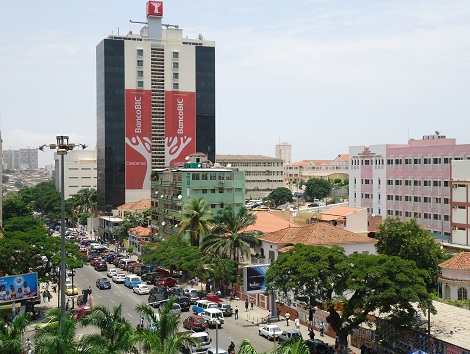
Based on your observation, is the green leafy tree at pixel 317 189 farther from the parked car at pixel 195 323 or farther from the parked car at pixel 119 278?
the parked car at pixel 195 323

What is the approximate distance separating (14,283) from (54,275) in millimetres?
9080

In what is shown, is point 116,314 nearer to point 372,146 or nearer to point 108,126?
point 372,146

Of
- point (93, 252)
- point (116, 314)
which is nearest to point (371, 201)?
point (93, 252)

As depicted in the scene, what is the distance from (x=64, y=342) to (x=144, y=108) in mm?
109869

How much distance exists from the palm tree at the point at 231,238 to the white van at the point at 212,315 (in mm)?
12098

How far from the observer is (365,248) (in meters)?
58.3

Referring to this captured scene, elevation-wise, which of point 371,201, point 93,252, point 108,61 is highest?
point 108,61

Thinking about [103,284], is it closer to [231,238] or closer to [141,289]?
[141,289]

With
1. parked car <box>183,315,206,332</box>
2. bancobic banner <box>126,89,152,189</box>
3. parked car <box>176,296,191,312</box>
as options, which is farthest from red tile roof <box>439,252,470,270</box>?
bancobic banner <box>126,89,152,189</box>

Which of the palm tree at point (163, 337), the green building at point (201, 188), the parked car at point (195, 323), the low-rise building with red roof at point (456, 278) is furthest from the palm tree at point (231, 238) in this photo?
the palm tree at point (163, 337)

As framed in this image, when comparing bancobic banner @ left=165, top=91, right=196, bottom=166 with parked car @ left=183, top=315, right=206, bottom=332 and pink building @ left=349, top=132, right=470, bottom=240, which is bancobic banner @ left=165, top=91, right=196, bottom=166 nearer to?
pink building @ left=349, top=132, right=470, bottom=240

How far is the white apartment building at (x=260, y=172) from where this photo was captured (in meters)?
189

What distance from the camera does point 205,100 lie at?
13725 centimetres

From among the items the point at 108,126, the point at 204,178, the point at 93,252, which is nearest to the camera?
the point at 204,178
